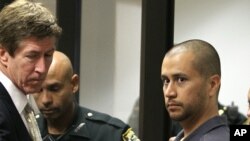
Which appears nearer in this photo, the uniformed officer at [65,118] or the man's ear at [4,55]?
the man's ear at [4,55]

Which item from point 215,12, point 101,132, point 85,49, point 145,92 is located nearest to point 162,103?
point 145,92

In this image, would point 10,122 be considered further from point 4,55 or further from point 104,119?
point 104,119

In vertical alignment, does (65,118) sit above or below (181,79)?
below

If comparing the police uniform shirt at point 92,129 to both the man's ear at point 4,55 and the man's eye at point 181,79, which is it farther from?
the man's ear at point 4,55

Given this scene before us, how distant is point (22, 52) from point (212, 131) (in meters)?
0.68

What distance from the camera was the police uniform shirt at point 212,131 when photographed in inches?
64.8

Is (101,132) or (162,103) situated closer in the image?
(101,132)

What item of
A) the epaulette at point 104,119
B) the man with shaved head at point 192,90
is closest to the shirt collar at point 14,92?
the man with shaved head at point 192,90

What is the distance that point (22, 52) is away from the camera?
4.61 feet

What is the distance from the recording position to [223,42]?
306cm


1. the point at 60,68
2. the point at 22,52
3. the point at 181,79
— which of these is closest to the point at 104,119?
the point at 60,68

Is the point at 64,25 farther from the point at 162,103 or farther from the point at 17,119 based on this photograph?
the point at 17,119

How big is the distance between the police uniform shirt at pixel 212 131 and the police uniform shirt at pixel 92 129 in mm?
574

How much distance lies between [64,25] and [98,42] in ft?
1.42
